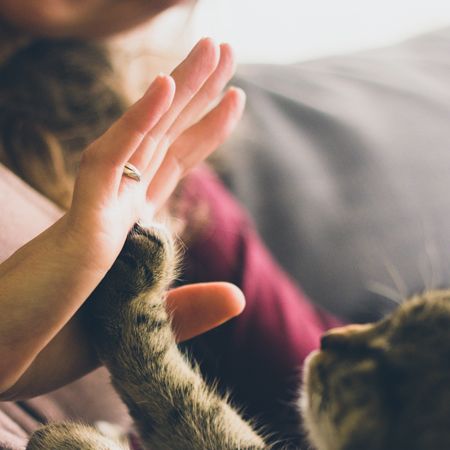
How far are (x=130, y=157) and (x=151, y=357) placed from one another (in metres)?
0.20

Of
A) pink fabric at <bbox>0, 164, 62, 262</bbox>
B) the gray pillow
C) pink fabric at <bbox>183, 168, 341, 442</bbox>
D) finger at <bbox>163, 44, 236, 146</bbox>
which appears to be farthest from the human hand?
the gray pillow

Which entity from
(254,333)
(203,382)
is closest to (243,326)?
(254,333)

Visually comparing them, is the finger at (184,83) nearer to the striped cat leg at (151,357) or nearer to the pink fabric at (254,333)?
the striped cat leg at (151,357)

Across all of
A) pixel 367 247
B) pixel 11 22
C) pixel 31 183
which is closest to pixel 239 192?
pixel 367 247

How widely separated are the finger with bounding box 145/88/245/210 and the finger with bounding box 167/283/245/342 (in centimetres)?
11

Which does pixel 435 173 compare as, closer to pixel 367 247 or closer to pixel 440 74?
pixel 367 247

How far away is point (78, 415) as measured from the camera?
0.75 m

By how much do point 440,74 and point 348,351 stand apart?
35.6 inches

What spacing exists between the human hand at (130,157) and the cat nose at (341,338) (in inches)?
9.0

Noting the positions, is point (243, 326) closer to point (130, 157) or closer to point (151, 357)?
point (151, 357)

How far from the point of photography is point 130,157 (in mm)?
532

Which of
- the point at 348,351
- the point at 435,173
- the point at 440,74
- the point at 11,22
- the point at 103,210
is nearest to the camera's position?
the point at 103,210

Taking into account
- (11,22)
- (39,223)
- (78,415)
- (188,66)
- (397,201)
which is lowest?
(78,415)

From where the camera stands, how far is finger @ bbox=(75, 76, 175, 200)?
48 cm
